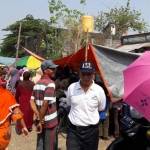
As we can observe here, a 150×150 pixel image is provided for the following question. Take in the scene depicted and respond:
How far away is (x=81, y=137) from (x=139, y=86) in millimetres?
2256

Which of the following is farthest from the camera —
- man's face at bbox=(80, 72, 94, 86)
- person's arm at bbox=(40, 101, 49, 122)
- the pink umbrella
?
person's arm at bbox=(40, 101, 49, 122)

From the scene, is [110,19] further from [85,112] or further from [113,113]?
[85,112]

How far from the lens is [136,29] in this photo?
143 ft

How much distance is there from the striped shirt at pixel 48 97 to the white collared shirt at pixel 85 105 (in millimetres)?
813

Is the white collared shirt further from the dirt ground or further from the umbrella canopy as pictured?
the umbrella canopy

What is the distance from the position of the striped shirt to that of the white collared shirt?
2.67ft

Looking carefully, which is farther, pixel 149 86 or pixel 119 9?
pixel 119 9

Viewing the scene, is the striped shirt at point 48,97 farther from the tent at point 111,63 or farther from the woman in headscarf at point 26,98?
the woman in headscarf at point 26,98

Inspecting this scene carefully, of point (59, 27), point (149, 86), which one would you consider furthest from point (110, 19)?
point (149, 86)

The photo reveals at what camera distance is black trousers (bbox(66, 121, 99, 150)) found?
659cm

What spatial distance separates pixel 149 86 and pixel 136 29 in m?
39.5

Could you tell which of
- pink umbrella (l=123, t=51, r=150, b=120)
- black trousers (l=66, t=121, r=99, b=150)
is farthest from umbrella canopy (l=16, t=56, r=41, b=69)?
pink umbrella (l=123, t=51, r=150, b=120)

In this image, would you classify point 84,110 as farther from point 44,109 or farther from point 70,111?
point 44,109

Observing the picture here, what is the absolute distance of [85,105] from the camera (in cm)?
655
